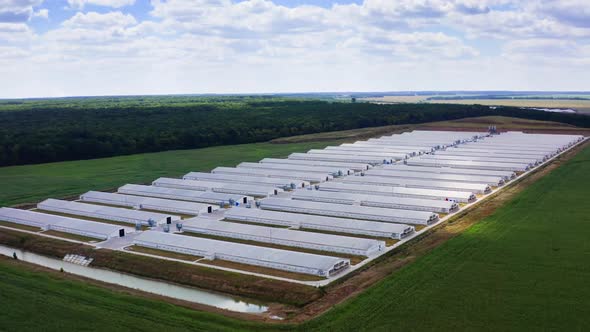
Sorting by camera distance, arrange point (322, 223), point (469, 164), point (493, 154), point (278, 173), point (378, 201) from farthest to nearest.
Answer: point (493, 154), point (469, 164), point (278, 173), point (378, 201), point (322, 223)

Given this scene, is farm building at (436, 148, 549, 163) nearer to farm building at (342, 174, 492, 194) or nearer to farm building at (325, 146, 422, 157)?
farm building at (325, 146, 422, 157)

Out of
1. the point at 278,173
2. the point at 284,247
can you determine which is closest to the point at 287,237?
the point at 284,247

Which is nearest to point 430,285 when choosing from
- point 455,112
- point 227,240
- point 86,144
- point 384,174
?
point 227,240

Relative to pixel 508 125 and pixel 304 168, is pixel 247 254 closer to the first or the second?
pixel 304 168

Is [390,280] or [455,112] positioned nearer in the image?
[390,280]

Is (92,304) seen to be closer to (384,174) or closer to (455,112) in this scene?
(384,174)

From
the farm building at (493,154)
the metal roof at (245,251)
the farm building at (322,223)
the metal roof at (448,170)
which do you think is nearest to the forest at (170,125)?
the farm building at (493,154)
